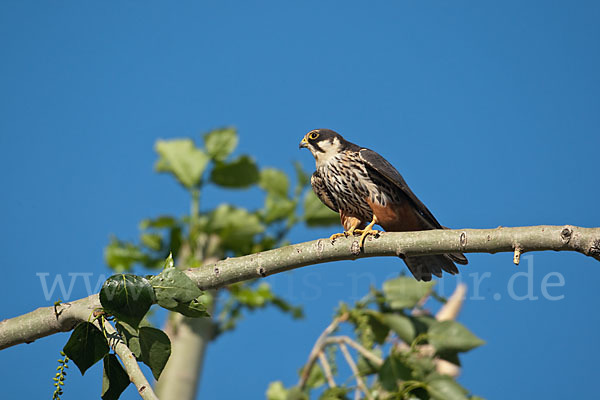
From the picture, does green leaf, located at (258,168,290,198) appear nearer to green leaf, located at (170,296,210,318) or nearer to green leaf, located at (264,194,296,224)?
green leaf, located at (264,194,296,224)

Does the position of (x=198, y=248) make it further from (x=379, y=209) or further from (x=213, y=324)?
(x=379, y=209)

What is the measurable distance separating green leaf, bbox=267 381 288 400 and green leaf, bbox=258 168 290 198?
9.76 feet

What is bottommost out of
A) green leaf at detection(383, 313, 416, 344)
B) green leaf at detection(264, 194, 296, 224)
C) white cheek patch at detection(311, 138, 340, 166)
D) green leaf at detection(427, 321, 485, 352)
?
green leaf at detection(427, 321, 485, 352)

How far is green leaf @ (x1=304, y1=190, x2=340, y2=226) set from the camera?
27.0 ft

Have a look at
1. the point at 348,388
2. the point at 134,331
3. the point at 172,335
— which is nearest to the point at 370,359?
the point at 348,388

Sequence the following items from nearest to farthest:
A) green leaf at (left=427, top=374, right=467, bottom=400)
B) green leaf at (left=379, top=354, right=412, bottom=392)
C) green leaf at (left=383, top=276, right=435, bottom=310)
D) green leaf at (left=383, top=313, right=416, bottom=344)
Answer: green leaf at (left=427, top=374, right=467, bottom=400) < green leaf at (left=379, top=354, right=412, bottom=392) < green leaf at (left=383, top=313, right=416, bottom=344) < green leaf at (left=383, top=276, right=435, bottom=310)

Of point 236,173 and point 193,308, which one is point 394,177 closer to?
point 193,308

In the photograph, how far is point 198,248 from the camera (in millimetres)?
8117

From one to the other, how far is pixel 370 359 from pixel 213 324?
12.2ft

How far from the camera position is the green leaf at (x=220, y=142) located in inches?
331

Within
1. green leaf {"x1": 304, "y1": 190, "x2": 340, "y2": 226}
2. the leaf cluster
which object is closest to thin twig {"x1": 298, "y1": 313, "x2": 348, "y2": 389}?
the leaf cluster

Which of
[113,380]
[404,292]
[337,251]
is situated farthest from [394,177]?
[113,380]

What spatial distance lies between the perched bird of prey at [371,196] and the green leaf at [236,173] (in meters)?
2.43

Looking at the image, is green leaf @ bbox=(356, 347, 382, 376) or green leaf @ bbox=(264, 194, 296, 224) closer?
green leaf @ bbox=(356, 347, 382, 376)
